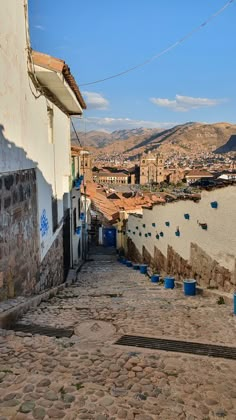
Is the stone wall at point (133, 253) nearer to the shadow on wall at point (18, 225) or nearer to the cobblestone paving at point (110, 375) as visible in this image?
the shadow on wall at point (18, 225)

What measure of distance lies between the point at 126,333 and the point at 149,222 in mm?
10425

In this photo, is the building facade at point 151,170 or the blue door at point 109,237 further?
the building facade at point 151,170

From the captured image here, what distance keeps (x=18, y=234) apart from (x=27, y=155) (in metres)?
1.80

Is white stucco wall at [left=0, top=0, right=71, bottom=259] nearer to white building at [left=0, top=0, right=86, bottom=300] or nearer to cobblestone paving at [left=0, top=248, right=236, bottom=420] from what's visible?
white building at [left=0, top=0, right=86, bottom=300]

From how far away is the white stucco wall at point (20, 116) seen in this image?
5496mm

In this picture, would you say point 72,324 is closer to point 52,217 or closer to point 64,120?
point 52,217

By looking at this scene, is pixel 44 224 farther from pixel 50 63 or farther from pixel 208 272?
pixel 208 272

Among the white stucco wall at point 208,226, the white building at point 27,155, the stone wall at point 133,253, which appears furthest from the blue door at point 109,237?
the white building at point 27,155

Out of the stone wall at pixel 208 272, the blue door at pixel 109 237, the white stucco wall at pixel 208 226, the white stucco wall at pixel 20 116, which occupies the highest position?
the white stucco wall at pixel 20 116

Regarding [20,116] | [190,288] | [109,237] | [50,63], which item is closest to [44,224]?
[20,116]

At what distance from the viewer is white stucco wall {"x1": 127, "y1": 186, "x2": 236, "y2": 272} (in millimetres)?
7379

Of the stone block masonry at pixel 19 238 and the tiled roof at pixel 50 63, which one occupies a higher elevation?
the tiled roof at pixel 50 63

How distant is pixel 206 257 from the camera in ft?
28.0

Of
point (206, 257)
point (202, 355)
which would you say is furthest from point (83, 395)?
point (206, 257)
